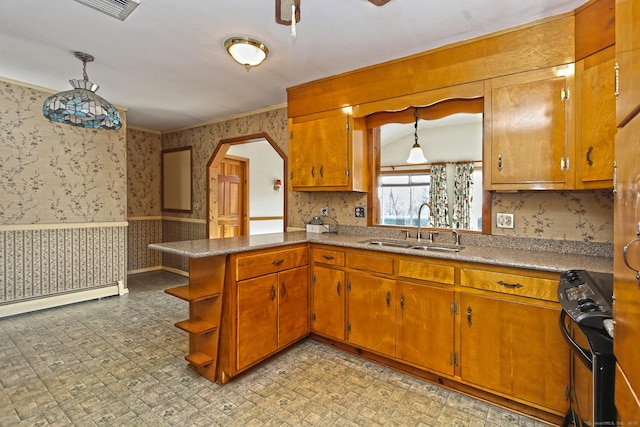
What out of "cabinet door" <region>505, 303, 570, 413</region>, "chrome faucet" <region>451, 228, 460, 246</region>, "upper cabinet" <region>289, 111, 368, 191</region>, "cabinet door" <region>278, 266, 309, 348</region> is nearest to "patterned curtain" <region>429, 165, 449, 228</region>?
"chrome faucet" <region>451, 228, 460, 246</region>

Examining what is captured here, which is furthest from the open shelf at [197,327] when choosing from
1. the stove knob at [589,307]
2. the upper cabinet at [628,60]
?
the upper cabinet at [628,60]

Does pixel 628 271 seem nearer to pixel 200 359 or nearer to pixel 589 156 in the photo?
pixel 589 156

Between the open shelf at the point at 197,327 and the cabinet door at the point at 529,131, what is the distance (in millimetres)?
2231

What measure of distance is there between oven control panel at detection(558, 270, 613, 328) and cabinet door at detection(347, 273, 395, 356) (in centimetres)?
110

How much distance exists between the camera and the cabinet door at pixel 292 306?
2.54m

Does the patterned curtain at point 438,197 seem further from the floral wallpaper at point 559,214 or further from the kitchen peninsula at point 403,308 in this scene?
the floral wallpaper at point 559,214

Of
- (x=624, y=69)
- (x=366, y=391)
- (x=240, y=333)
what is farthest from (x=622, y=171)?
(x=240, y=333)

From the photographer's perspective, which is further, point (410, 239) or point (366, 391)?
point (410, 239)

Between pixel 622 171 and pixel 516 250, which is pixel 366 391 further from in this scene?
pixel 622 171

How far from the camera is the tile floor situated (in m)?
1.83

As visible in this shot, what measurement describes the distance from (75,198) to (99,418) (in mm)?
3000

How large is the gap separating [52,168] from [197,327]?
2.99 m

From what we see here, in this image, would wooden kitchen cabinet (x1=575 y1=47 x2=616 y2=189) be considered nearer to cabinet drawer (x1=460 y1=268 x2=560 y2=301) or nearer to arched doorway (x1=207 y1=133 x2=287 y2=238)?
cabinet drawer (x1=460 y1=268 x2=560 y2=301)

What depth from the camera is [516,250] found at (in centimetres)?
229
